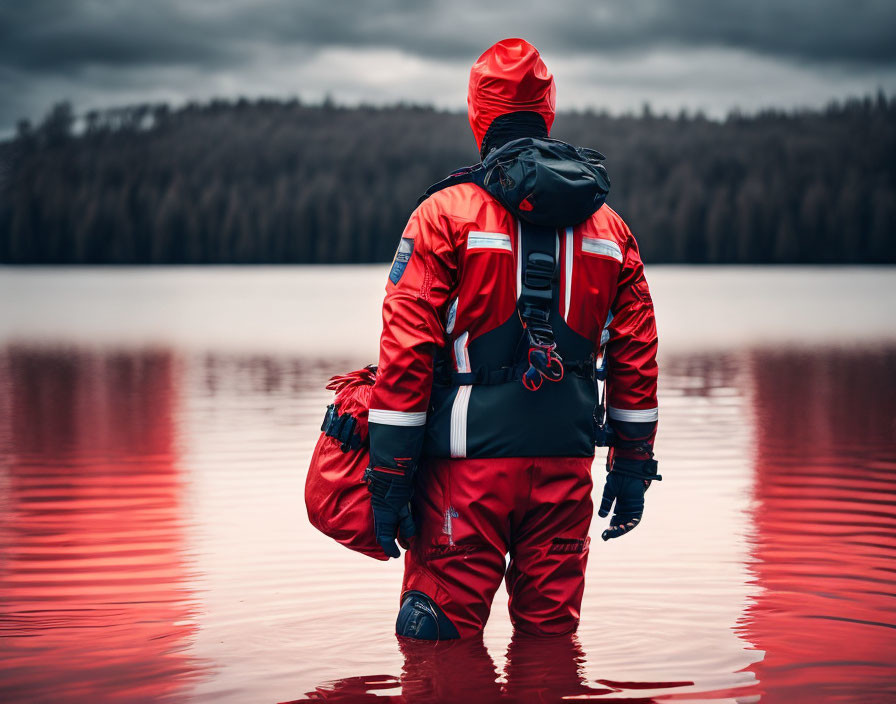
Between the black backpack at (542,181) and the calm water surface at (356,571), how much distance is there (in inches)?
59.1

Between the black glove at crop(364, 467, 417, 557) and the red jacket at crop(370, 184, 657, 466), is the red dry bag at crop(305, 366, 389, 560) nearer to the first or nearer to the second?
the black glove at crop(364, 467, 417, 557)

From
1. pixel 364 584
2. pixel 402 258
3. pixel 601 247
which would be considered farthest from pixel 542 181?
pixel 364 584

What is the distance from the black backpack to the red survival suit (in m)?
0.06

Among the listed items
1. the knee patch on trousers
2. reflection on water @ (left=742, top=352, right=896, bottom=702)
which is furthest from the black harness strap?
reflection on water @ (left=742, top=352, right=896, bottom=702)

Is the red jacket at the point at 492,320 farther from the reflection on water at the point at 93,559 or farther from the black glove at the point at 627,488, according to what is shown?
the reflection on water at the point at 93,559

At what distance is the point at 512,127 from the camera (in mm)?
3520

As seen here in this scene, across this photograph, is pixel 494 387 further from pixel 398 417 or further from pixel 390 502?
pixel 390 502

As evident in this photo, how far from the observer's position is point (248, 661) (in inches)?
155

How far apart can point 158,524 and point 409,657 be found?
111 inches

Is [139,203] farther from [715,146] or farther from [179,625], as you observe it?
[179,625]

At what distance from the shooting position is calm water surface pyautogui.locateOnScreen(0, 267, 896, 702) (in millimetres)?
3729

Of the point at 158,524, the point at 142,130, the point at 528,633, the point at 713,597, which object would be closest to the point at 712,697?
the point at 528,633

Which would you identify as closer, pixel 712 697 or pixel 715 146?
pixel 712 697

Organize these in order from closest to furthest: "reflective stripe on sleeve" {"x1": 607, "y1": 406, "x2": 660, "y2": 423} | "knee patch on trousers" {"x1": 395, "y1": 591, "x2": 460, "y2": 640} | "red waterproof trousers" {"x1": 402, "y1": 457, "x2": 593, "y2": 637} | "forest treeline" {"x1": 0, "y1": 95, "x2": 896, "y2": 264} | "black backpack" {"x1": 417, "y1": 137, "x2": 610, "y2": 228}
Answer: "black backpack" {"x1": 417, "y1": 137, "x2": 610, "y2": 228}
"red waterproof trousers" {"x1": 402, "y1": 457, "x2": 593, "y2": 637}
"knee patch on trousers" {"x1": 395, "y1": 591, "x2": 460, "y2": 640}
"reflective stripe on sleeve" {"x1": 607, "y1": 406, "x2": 660, "y2": 423}
"forest treeline" {"x1": 0, "y1": 95, "x2": 896, "y2": 264}
